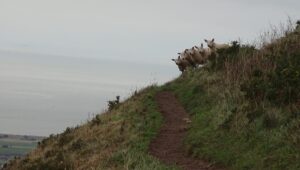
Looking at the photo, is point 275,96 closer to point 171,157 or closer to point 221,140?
point 221,140

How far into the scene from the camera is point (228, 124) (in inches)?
568

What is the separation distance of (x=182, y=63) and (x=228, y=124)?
48.4 feet

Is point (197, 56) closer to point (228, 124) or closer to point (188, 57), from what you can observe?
point (188, 57)

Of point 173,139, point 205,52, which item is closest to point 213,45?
point 205,52

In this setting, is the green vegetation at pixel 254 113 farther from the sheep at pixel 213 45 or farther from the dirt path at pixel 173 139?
the sheep at pixel 213 45

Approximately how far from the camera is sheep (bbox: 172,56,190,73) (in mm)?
28763

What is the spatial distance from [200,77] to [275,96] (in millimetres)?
8333

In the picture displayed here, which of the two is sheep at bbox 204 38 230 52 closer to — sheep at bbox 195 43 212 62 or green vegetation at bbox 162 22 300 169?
sheep at bbox 195 43 212 62

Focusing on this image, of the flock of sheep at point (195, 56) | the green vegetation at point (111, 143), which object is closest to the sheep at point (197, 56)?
the flock of sheep at point (195, 56)

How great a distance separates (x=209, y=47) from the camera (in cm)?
2736

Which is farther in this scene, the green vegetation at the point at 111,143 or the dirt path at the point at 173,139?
the green vegetation at the point at 111,143

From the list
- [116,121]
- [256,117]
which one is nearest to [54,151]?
[116,121]

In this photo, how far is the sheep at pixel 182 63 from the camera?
28763 mm

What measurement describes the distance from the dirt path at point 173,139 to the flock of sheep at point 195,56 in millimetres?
5067
